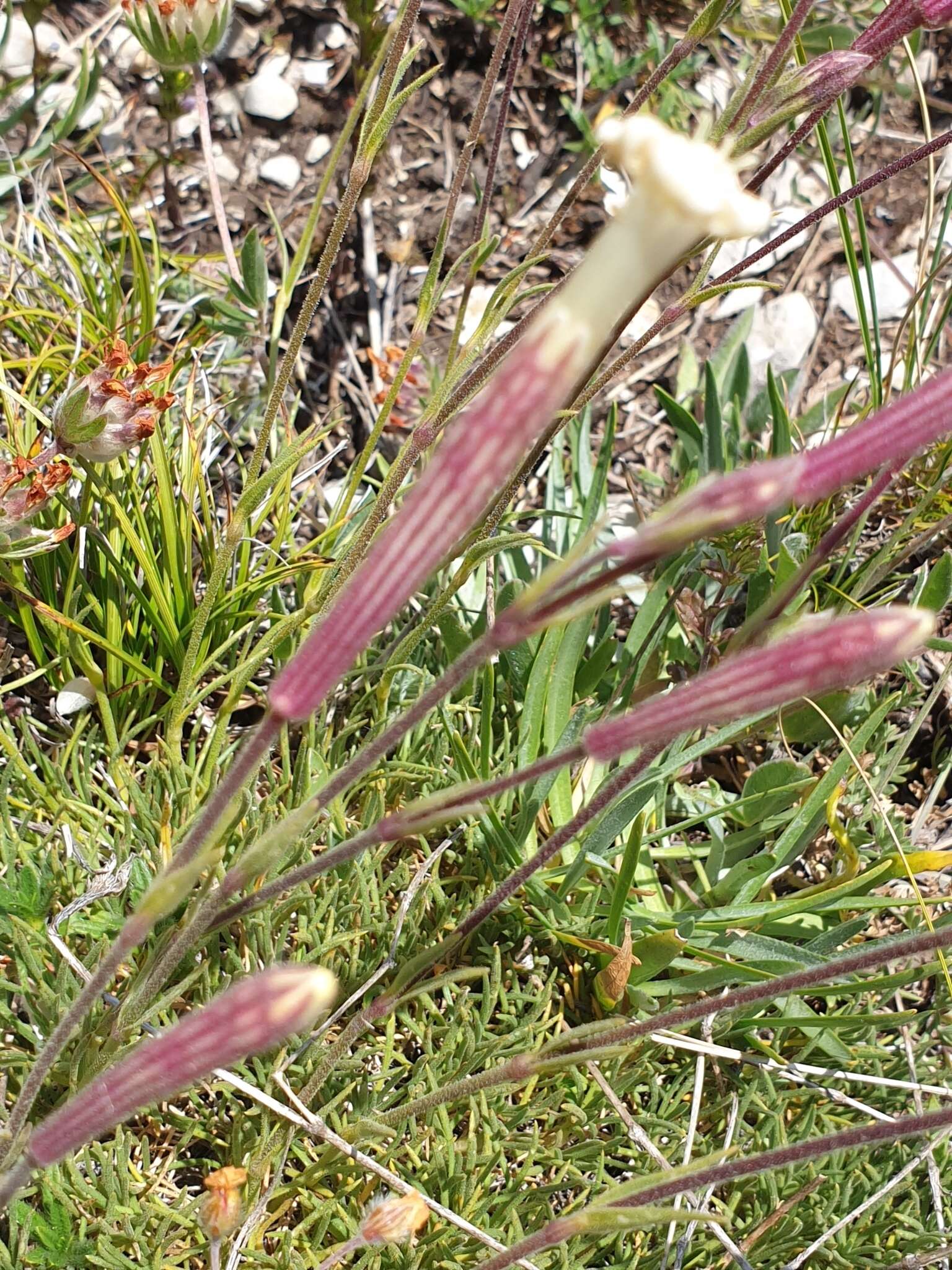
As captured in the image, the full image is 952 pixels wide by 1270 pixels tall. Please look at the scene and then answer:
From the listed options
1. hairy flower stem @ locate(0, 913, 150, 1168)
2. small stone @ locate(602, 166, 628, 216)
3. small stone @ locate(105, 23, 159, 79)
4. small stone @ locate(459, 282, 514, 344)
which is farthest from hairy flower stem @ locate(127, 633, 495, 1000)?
small stone @ locate(105, 23, 159, 79)

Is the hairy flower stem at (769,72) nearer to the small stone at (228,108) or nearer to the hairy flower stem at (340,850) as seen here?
the hairy flower stem at (340,850)

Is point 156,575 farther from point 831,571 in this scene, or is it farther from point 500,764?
point 831,571

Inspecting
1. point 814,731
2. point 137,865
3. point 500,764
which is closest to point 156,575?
point 137,865

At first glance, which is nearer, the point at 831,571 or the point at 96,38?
the point at 831,571

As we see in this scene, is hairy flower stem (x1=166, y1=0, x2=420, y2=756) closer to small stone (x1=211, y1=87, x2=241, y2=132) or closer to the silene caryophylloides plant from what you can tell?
the silene caryophylloides plant

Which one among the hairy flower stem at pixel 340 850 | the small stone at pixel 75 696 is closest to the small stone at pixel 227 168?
the small stone at pixel 75 696

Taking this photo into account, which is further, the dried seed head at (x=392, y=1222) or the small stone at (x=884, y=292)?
the small stone at (x=884, y=292)
